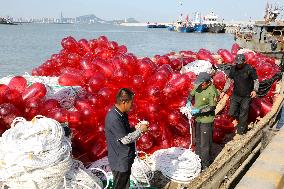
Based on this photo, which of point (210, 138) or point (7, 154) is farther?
point (210, 138)

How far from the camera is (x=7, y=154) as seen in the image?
3826mm

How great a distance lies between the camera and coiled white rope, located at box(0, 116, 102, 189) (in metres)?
3.78

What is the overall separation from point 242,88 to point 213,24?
97746 millimetres

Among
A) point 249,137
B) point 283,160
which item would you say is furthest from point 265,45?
point 283,160

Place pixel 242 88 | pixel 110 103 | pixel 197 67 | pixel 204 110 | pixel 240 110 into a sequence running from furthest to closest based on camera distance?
1. pixel 197 67
2. pixel 240 110
3. pixel 242 88
4. pixel 110 103
5. pixel 204 110

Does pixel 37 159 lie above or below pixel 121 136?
below

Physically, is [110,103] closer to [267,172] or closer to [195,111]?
[195,111]

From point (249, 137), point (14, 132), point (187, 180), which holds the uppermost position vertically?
point (14, 132)

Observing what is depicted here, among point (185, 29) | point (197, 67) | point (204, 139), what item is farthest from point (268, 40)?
point (185, 29)

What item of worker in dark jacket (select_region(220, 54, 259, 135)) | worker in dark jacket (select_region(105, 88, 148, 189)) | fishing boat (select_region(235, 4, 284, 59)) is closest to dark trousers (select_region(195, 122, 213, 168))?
worker in dark jacket (select_region(220, 54, 259, 135))

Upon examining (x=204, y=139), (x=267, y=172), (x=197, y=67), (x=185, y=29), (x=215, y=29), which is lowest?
(x=185, y=29)

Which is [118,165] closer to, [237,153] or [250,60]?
[237,153]

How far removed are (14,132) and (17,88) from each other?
187cm

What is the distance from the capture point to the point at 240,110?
6.95 metres
